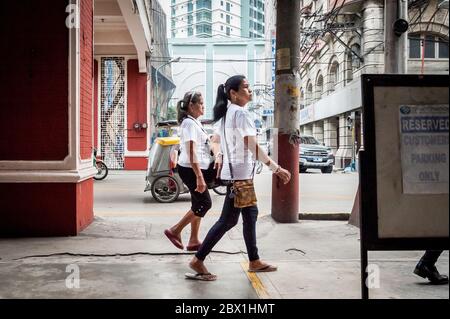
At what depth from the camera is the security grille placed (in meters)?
19.6

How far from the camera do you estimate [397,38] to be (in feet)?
22.4

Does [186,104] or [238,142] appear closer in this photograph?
[238,142]

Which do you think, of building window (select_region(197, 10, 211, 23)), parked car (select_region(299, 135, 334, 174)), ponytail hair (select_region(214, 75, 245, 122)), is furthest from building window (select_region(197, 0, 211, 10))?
ponytail hair (select_region(214, 75, 245, 122))

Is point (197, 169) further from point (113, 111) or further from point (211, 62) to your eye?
point (211, 62)

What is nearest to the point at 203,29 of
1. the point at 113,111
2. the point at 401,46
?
the point at 113,111

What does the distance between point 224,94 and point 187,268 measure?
66.8 inches

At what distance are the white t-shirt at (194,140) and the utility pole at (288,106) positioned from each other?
192 centimetres

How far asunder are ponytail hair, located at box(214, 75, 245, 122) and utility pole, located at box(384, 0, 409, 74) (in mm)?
3463

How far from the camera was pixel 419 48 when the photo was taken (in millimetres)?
20594

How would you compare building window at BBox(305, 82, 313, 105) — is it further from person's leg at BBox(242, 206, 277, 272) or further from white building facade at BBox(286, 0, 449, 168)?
person's leg at BBox(242, 206, 277, 272)

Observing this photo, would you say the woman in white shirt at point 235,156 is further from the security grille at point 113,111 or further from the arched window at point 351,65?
the arched window at point 351,65

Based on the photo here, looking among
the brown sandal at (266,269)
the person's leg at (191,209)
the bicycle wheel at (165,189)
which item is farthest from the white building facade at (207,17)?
the brown sandal at (266,269)

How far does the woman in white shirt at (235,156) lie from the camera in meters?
4.06
